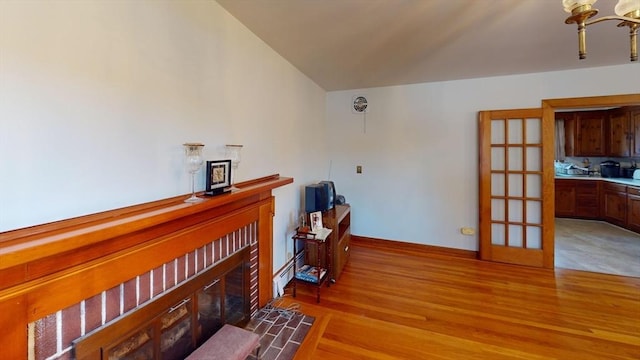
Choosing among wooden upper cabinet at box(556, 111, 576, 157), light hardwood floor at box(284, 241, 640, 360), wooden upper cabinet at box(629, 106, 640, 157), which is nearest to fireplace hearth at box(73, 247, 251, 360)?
light hardwood floor at box(284, 241, 640, 360)

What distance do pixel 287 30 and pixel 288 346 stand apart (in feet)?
7.82

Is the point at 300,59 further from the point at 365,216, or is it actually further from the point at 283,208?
the point at 365,216

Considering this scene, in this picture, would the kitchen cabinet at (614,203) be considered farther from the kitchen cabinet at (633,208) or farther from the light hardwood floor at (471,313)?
the light hardwood floor at (471,313)

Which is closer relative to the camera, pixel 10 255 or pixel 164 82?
pixel 10 255

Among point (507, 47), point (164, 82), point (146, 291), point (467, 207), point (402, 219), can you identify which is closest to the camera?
point (146, 291)

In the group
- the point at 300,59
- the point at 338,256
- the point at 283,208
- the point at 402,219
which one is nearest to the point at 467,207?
the point at 402,219

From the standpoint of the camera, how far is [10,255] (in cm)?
70

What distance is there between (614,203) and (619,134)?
4.17ft

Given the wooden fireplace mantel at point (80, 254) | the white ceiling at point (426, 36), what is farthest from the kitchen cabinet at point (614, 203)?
the wooden fireplace mantel at point (80, 254)

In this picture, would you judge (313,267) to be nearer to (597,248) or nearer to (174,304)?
(174,304)

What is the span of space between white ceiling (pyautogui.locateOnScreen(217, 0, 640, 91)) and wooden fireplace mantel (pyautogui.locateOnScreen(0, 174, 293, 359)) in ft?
4.75

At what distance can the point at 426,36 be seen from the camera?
2258 mm

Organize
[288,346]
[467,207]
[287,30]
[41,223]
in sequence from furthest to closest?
[467,207] < [287,30] < [288,346] < [41,223]

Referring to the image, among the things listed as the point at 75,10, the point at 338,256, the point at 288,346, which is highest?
the point at 75,10
